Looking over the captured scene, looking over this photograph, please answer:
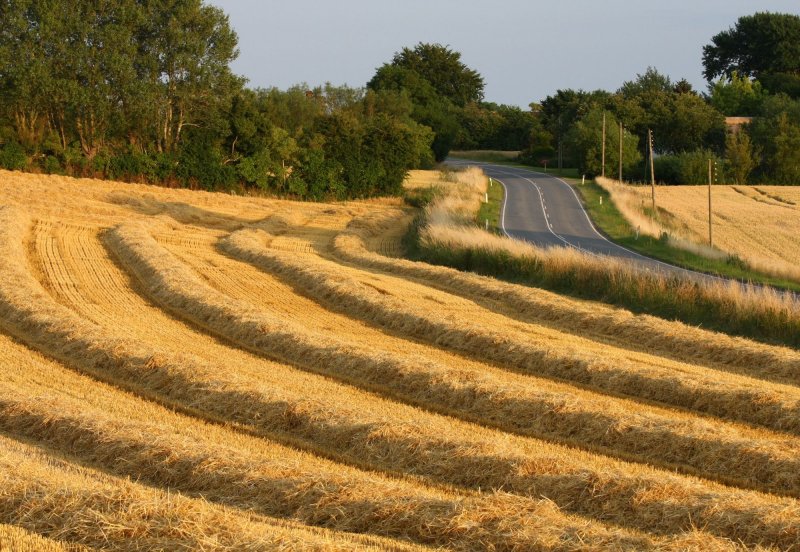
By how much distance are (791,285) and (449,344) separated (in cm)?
1664

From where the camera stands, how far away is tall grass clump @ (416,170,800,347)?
23547 millimetres

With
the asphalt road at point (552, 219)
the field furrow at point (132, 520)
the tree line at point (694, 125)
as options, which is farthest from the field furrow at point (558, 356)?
the tree line at point (694, 125)

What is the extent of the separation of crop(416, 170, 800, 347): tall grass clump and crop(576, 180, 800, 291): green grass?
3.49 meters

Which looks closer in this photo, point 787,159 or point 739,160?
point 739,160

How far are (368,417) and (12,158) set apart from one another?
50.4 m

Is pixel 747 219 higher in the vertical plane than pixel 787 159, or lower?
lower

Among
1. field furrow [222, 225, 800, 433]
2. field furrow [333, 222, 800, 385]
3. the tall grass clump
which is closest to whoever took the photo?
field furrow [222, 225, 800, 433]

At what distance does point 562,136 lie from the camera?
11319 cm

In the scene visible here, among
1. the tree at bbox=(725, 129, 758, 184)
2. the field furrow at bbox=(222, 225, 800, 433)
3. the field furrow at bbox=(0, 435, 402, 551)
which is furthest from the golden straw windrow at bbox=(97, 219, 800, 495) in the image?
the tree at bbox=(725, 129, 758, 184)

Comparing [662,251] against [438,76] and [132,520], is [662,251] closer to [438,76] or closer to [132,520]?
[132,520]

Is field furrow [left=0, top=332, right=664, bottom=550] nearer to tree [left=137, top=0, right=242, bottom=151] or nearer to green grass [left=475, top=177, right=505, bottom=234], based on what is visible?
green grass [left=475, top=177, right=505, bottom=234]

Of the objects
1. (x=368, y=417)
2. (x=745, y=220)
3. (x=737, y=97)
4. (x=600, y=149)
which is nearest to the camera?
(x=368, y=417)

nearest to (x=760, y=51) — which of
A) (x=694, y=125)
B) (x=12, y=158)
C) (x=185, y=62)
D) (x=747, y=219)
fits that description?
(x=694, y=125)

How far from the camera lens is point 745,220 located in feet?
201
